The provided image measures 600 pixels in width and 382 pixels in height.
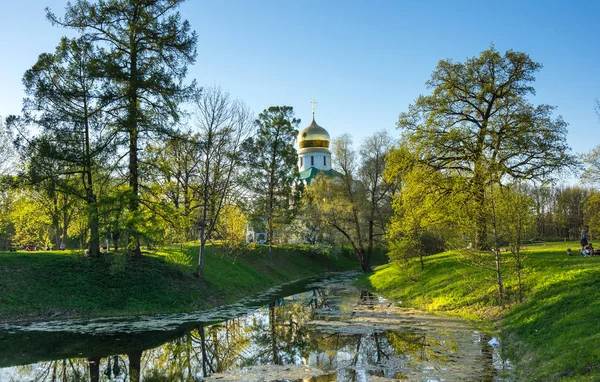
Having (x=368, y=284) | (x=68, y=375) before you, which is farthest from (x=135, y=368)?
(x=368, y=284)

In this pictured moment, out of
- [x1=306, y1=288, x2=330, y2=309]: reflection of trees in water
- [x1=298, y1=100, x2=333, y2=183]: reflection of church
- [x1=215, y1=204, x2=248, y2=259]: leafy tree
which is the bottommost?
[x1=306, y1=288, x2=330, y2=309]: reflection of trees in water

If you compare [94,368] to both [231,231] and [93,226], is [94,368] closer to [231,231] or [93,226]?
[93,226]

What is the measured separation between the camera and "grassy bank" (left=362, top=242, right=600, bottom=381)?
9.44 metres

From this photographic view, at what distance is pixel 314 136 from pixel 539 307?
206 ft

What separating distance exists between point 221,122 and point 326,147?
51.5 m

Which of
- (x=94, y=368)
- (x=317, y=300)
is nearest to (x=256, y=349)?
(x=94, y=368)

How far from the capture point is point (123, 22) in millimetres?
22875

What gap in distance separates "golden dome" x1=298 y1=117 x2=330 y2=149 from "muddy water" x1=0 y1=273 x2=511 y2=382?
57141 millimetres

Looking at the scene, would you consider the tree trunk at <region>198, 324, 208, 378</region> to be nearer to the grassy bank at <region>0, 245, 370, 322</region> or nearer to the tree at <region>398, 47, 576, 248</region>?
the grassy bank at <region>0, 245, 370, 322</region>

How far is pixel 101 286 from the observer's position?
20922 millimetres

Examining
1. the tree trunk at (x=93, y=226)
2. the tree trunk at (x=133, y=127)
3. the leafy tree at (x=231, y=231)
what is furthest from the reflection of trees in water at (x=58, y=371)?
the leafy tree at (x=231, y=231)

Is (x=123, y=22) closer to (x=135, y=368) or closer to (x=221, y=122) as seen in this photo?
(x=221, y=122)

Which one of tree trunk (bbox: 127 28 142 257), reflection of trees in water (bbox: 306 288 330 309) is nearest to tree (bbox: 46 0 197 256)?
tree trunk (bbox: 127 28 142 257)

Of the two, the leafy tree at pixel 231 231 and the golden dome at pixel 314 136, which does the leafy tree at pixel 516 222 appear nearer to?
the leafy tree at pixel 231 231
